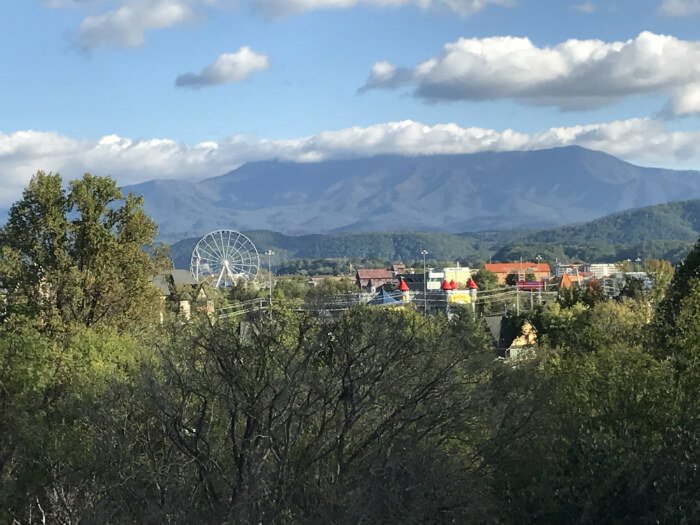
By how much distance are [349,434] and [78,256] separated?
844 inches

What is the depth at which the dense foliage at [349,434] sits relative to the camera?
46.9 ft

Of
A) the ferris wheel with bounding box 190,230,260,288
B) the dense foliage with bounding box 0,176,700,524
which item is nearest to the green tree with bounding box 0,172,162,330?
the dense foliage with bounding box 0,176,700,524

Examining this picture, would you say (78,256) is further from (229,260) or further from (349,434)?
(229,260)

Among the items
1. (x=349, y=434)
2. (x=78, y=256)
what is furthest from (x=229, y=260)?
(x=349, y=434)

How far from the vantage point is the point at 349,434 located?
16031mm

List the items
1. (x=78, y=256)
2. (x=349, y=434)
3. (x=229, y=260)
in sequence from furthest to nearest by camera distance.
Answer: (x=229, y=260) → (x=78, y=256) → (x=349, y=434)

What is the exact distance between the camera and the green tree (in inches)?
1315

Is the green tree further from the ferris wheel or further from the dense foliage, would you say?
the ferris wheel

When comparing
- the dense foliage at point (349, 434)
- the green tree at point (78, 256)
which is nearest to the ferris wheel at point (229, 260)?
the green tree at point (78, 256)

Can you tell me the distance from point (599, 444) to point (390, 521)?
5170 mm

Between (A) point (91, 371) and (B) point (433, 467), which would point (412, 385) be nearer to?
(B) point (433, 467)

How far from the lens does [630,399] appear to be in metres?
21.0

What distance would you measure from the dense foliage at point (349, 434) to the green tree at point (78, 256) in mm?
6801

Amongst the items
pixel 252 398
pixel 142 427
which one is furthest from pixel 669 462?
pixel 142 427
